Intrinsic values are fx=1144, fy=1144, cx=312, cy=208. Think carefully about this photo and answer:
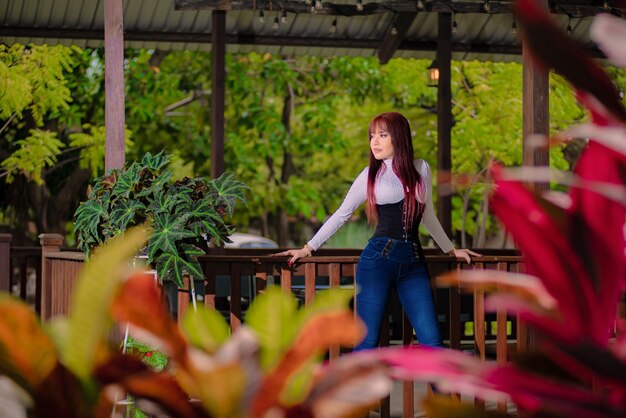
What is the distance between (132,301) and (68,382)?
6 cm

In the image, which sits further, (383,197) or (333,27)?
(333,27)

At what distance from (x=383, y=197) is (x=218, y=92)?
5.89m

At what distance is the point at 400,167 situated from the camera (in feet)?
18.8

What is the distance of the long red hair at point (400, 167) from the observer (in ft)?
18.7

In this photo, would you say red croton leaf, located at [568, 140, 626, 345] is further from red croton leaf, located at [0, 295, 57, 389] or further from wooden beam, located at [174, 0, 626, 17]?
wooden beam, located at [174, 0, 626, 17]

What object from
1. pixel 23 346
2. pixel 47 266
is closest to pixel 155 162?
pixel 47 266

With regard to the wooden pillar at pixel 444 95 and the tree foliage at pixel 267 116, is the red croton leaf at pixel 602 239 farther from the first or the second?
the tree foliage at pixel 267 116

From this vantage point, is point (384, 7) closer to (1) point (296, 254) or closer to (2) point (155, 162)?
(2) point (155, 162)

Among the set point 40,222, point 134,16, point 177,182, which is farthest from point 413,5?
point 40,222

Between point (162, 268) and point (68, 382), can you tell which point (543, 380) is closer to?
point (68, 382)

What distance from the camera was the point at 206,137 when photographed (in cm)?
2095

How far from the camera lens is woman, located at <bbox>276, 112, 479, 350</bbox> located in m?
5.60

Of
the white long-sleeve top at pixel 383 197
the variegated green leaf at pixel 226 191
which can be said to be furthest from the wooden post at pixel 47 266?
the white long-sleeve top at pixel 383 197

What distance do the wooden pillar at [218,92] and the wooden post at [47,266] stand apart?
2.91 metres
